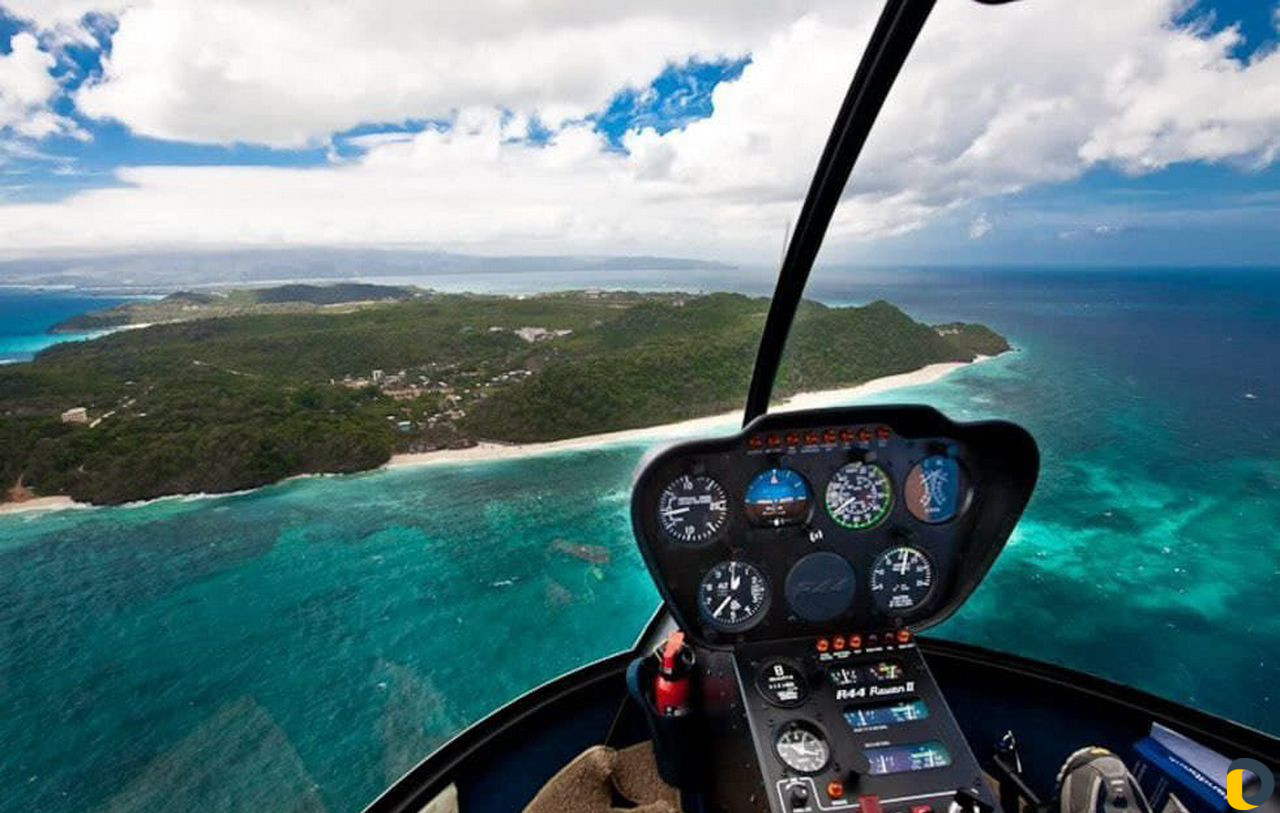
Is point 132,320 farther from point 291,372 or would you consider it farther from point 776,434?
point 776,434

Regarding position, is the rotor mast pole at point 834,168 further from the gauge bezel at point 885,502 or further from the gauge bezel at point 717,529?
the gauge bezel at point 717,529

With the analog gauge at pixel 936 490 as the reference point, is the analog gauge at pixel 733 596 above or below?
below

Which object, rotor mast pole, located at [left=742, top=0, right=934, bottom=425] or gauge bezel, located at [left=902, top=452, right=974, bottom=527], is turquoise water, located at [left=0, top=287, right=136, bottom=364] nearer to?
rotor mast pole, located at [left=742, top=0, right=934, bottom=425]

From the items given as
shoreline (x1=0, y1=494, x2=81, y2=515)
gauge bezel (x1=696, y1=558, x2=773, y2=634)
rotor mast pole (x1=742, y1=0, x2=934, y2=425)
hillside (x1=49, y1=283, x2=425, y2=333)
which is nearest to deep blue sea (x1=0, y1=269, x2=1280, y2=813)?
shoreline (x1=0, y1=494, x2=81, y2=515)

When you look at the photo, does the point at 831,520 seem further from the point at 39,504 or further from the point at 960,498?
the point at 39,504

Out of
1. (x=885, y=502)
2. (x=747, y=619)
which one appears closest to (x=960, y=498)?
(x=885, y=502)

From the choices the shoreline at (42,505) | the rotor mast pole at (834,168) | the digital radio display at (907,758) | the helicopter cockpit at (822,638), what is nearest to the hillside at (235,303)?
the shoreline at (42,505)
